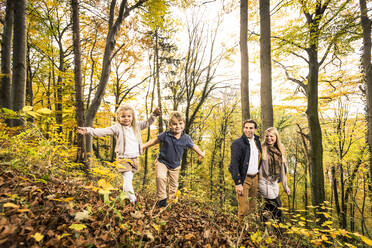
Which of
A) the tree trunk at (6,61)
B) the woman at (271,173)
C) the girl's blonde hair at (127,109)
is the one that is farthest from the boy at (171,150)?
the tree trunk at (6,61)

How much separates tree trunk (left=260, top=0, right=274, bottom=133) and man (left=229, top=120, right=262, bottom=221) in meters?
0.85

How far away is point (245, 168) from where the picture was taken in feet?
11.3

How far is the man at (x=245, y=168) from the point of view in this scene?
11.0 ft

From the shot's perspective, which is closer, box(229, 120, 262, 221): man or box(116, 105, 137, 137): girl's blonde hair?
box(116, 105, 137, 137): girl's blonde hair

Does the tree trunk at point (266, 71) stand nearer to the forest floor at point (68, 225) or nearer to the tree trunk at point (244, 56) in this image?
the tree trunk at point (244, 56)

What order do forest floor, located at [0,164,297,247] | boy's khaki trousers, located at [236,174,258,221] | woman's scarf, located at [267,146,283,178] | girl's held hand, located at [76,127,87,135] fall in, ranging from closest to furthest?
forest floor, located at [0,164,297,247]
girl's held hand, located at [76,127,87,135]
boy's khaki trousers, located at [236,174,258,221]
woman's scarf, located at [267,146,283,178]

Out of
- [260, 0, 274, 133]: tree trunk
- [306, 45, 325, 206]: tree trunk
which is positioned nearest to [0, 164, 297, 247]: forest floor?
[260, 0, 274, 133]: tree trunk

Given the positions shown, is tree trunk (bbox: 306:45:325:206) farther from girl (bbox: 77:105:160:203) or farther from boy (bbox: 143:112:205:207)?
girl (bbox: 77:105:160:203)

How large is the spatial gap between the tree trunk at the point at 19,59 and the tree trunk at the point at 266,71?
6.28m

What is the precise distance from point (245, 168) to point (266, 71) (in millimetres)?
2566

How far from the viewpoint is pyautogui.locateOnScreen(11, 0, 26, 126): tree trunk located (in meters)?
4.21

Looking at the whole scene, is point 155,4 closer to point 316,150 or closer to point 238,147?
point 238,147

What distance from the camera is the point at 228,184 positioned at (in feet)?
49.9

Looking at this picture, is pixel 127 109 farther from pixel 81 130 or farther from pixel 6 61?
pixel 6 61
